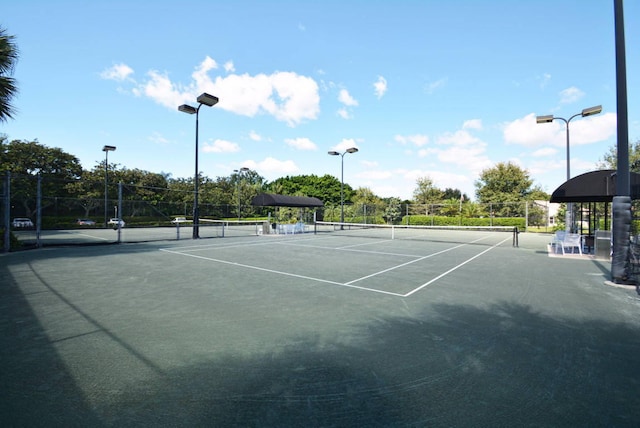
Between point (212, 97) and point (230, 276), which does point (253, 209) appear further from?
point (230, 276)

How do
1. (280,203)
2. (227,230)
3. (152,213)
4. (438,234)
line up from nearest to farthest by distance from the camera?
1. (280,203)
2. (438,234)
3. (227,230)
4. (152,213)

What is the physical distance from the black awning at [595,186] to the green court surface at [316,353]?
594 cm

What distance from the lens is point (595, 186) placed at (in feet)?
40.1

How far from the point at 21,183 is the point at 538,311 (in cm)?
4599

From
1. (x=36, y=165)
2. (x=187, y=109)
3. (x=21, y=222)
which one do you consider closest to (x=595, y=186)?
(x=187, y=109)

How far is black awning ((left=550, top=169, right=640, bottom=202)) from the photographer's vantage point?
1165 cm

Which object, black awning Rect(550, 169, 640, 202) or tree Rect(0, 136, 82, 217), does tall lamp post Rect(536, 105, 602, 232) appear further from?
tree Rect(0, 136, 82, 217)

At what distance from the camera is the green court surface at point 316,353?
2.76m

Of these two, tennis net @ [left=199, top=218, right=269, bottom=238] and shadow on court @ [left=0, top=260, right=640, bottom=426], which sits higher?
tennis net @ [left=199, top=218, right=269, bottom=238]

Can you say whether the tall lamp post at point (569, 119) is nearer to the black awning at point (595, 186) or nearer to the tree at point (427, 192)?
the black awning at point (595, 186)

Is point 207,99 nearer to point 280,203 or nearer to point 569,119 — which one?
point 280,203

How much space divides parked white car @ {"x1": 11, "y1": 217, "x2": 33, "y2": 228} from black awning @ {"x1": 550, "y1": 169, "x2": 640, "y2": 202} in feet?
137

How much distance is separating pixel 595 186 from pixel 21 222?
43697mm

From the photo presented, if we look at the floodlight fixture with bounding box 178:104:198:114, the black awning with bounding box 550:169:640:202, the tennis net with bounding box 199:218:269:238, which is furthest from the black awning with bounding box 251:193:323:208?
the black awning with bounding box 550:169:640:202
